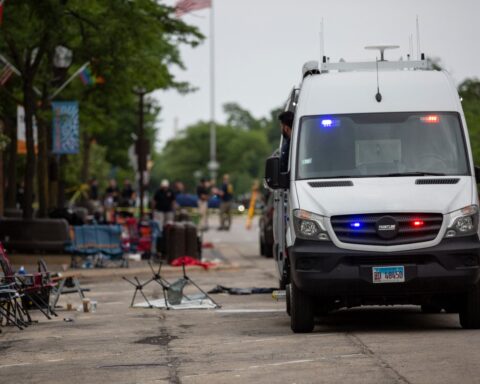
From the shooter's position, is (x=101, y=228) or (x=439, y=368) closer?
(x=439, y=368)

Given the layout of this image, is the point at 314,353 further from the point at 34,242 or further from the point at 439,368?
the point at 34,242

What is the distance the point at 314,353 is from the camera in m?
12.8

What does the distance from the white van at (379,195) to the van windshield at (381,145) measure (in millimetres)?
11

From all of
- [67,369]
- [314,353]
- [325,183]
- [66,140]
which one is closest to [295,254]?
[325,183]

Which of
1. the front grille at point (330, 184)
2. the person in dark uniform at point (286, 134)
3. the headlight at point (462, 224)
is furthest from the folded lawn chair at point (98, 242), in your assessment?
the headlight at point (462, 224)

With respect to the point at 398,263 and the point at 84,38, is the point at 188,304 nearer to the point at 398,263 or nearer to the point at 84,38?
the point at 398,263

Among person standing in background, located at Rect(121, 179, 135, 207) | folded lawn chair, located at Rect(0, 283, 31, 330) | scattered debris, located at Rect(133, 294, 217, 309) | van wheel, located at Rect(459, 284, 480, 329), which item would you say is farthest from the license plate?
person standing in background, located at Rect(121, 179, 135, 207)

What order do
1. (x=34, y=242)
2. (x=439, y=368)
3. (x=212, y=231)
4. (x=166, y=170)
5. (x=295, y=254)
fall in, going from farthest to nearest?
(x=166, y=170)
(x=212, y=231)
(x=34, y=242)
(x=295, y=254)
(x=439, y=368)

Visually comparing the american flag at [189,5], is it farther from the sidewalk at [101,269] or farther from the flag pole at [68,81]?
the sidewalk at [101,269]

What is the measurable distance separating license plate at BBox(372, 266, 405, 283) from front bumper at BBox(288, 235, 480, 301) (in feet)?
0.14

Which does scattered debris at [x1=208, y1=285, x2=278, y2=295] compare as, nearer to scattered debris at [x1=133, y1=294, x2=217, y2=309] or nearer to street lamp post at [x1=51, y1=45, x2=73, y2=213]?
scattered debris at [x1=133, y1=294, x2=217, y2=309]

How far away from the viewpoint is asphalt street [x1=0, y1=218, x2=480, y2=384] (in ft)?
37.5

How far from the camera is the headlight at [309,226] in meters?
14.4

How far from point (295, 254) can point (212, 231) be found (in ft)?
131
